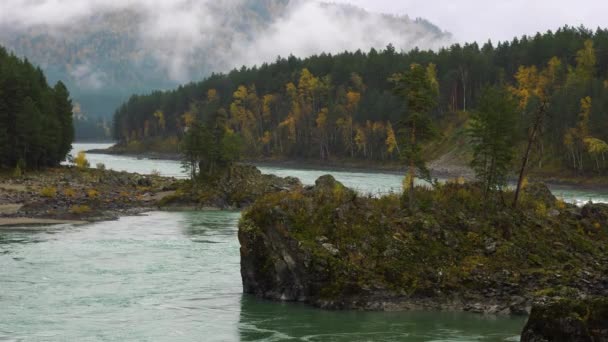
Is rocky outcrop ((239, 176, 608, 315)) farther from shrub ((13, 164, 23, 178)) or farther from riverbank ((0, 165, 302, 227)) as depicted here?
shrub ((13, 164, 23, 178))

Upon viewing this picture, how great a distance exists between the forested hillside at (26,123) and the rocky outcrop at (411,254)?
2963 inches

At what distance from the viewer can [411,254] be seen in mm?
38188

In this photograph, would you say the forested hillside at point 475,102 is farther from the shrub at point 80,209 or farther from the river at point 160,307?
the river at point 160,307

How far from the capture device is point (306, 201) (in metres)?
39.8

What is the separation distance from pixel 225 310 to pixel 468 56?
492 ft

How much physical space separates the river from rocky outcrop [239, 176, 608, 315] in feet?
4.26

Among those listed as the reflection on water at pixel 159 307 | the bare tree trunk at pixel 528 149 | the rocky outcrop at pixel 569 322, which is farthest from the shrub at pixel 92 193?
the rocky outcrop at pixel 569 322

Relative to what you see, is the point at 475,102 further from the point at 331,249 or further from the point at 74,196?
the point at 331,249

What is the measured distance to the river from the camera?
32375mm

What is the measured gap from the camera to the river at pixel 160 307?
3238 centimetres

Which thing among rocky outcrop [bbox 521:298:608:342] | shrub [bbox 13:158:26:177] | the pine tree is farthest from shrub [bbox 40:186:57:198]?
rocky outcrop [bbox 521:298:608:342]

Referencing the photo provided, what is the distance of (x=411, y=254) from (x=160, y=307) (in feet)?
42.6

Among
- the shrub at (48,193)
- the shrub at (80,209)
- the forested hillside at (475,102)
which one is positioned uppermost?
the forested hillside at (475,102)

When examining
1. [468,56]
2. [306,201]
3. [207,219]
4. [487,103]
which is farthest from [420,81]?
[468,56]
